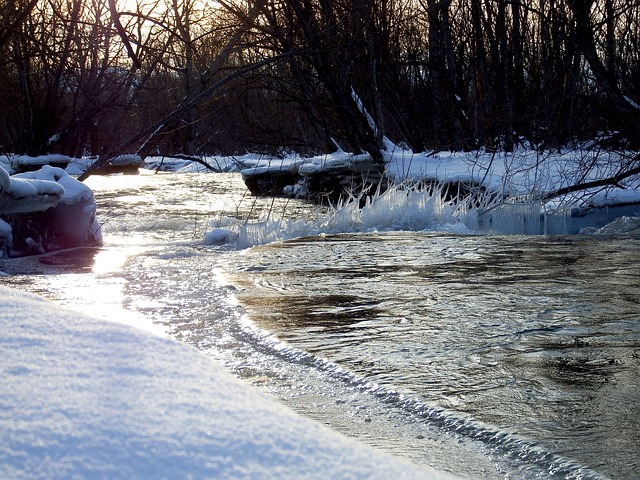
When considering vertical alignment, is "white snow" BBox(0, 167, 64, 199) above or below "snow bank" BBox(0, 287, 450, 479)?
above

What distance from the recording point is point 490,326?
4082mm

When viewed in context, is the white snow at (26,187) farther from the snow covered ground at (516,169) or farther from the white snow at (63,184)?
the snow covered ground at (516,169)

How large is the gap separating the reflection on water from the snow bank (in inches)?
41.0

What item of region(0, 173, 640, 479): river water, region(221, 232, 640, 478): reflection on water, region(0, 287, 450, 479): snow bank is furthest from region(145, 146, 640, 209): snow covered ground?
region(0, 287, 450, 479): snow bank

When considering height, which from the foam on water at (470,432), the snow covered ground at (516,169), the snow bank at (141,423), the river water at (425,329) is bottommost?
the foam on water at (470,432)

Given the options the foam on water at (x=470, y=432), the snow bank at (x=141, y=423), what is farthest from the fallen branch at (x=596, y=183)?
the snow bank at (x=141, y=423)

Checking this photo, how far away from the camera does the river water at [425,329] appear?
105 inches

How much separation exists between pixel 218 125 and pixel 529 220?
94.8 feet

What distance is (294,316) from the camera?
4.48 meters

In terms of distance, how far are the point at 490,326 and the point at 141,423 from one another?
2660 mm

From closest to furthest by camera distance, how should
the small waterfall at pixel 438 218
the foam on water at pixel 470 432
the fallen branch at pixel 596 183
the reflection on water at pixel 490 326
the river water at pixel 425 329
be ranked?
the foam on water at pixel 470 432 → the river water at pixel 425 329 → the reflection on water at pixel 490 326 → the fallen branch at pixel 596 183 → the small waterfall at pixel 438 218

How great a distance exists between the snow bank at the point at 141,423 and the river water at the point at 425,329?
68 centimetres

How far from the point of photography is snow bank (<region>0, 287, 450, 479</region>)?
155 centimetres

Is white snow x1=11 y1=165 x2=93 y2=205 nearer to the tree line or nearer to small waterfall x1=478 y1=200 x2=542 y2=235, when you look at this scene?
the tree line
